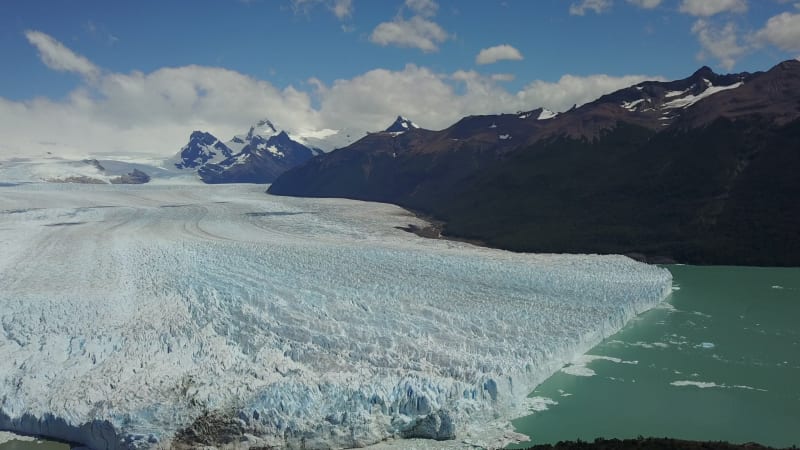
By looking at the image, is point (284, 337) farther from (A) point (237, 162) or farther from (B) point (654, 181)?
(A) point (237, 162)

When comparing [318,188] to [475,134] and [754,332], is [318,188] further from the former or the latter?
[754,332]

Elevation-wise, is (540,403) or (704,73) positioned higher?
(704,73)

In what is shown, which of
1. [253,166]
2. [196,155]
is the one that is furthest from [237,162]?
[196,155]

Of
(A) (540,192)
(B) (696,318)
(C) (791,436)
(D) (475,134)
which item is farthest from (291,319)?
(D) (475,134)

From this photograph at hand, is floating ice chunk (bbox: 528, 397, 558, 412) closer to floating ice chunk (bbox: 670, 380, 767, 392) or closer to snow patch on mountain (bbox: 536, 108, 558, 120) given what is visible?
floating ice chunk (bbox: 670, 380, 767, 392)

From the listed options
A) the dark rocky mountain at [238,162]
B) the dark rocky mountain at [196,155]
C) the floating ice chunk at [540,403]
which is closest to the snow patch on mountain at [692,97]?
the floating ice chunk at [540,403]
